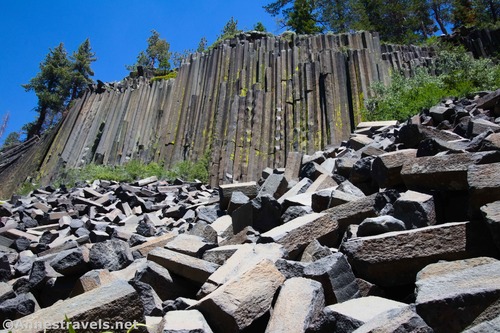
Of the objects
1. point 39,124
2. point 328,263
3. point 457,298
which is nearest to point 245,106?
point 328,263

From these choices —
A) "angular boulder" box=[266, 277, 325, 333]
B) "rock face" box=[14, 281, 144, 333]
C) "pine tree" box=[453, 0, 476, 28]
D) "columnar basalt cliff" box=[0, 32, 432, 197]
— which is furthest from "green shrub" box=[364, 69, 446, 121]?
"pine tree" box=[453, 0, 476, 28]

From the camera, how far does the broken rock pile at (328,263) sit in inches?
75.7

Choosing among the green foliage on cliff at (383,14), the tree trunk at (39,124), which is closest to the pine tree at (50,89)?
the tree trunk at (39,124)

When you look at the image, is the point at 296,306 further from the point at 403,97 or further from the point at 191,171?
the point at 191,171

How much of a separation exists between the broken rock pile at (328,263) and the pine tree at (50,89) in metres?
30.9

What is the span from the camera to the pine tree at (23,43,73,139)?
33062 millimetres

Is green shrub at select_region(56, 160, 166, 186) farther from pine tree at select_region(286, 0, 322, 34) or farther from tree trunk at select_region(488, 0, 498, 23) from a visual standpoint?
tree trunk at select_region(488, 0, 498, 23)

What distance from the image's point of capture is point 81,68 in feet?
117

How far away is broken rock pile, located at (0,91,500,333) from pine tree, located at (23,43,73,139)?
101 feet

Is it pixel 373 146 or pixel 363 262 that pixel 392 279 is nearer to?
pixel 363 262

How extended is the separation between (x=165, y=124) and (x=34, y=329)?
34.3 ft

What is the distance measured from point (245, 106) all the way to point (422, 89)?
12.2ft

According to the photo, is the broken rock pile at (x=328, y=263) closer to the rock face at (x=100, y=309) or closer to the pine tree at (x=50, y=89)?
the rock face at (x=100, y=309)

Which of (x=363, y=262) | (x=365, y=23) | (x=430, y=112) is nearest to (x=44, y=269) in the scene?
(x=363, y=262)
